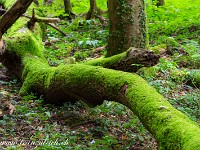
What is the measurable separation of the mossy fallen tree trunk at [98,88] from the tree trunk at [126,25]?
1833 millimetres

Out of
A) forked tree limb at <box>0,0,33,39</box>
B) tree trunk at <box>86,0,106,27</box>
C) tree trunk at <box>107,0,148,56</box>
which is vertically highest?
forked tree limb at <box>0,0,33,39</box>

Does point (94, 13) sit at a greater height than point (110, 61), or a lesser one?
lesser

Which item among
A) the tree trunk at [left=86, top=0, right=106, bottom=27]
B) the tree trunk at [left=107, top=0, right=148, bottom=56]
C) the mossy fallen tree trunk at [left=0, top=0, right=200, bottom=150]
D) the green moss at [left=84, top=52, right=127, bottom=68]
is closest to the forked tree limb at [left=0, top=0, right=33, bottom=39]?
the mossy fallen tree trunk at [left=0, top=0, right=200, bottom=150]

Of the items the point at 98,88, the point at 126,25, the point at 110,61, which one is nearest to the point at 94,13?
the point at 126,25

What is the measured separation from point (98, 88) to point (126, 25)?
2650 mm

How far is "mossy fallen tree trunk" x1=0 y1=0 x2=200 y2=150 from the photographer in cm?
343

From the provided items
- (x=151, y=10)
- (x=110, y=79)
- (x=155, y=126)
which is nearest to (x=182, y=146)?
(x=155, y=126)

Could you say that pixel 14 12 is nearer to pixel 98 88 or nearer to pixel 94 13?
pixel 98 88

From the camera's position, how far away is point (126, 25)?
7.23 meters

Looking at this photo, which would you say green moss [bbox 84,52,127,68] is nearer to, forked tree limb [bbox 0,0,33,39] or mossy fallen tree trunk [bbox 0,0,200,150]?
mossy fallen tree trunk [bbox 0,0,200,150]

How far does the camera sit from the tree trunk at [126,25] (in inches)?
283

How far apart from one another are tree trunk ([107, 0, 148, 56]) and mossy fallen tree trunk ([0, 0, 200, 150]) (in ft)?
6.01

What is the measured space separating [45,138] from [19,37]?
160 inches

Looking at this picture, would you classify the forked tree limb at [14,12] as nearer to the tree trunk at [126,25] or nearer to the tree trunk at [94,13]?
the tree trunk at [126,25]
